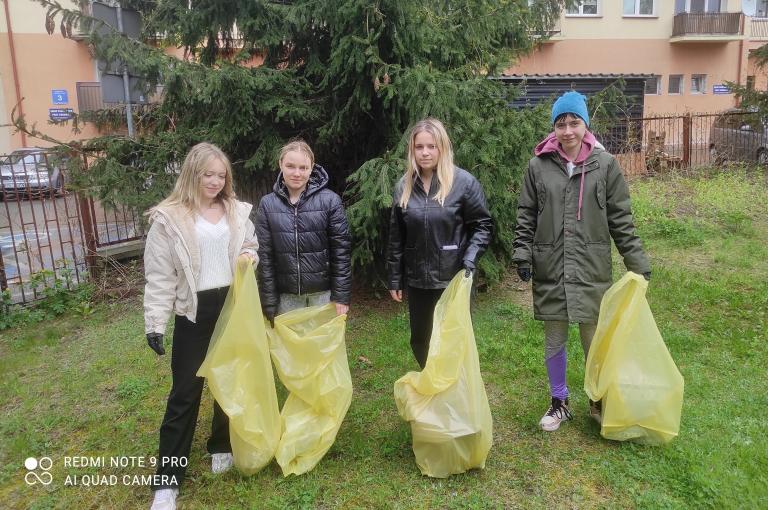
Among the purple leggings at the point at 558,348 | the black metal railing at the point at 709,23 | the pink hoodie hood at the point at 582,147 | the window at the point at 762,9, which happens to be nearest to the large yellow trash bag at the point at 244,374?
the purple leggings at the point at 558,348

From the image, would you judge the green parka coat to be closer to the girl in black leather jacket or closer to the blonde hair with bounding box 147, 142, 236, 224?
the girl in black leather jacket

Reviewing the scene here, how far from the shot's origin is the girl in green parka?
2.72 metres

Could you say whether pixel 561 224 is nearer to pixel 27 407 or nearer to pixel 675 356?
pixel 675 356

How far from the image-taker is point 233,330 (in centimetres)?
250

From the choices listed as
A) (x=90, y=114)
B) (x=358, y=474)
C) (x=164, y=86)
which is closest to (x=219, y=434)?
(x=358, y=474)

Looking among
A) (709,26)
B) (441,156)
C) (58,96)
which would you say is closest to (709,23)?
(709,26)

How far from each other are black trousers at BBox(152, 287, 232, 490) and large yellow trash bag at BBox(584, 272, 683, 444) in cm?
195

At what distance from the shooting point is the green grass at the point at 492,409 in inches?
99.7

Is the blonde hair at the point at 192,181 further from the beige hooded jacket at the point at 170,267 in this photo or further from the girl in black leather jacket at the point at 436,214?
the girl in black leather jacket at the point at 436,214

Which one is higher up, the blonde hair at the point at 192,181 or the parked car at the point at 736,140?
the blonde hair at the point at 192,181

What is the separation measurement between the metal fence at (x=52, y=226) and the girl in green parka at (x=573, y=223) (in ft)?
13.2

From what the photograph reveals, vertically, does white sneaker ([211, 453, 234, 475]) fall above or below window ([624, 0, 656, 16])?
below

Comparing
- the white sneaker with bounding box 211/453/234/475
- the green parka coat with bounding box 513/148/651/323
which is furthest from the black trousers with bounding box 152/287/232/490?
the green parka coat with bounding box 513/148/651/323

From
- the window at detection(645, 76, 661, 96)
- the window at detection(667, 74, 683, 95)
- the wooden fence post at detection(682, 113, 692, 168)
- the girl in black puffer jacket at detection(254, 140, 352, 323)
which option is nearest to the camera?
the girl in black puffer jacket at detection(254, 140, 352, 323)
